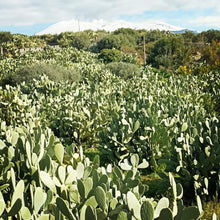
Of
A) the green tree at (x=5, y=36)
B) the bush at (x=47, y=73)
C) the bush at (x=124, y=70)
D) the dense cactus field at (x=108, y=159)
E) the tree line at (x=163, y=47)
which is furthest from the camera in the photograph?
the green tree at (x=5, y=36)

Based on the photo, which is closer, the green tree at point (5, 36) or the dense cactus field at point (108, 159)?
the dense cactus field at point (108, 159)

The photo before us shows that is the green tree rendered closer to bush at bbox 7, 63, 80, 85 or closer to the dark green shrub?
the dark green shrub

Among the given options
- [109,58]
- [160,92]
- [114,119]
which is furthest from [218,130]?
[109,58]

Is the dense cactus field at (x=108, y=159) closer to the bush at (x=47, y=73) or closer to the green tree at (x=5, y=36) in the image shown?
the bush at (x=47, y=73)

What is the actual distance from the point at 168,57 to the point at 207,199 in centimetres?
2170

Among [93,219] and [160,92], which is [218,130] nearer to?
[93,219]

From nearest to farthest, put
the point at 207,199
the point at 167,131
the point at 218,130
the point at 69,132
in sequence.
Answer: the point at 207,199, the point at 218,130, the point at 167,131, the point at 69,132

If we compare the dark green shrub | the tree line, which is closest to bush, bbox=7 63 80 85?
the tree line

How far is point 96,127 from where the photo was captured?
17.9ft

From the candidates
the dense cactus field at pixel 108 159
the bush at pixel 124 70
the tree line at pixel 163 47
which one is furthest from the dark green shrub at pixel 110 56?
the dense cactus field at pixel 108 159

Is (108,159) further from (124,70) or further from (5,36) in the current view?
(5,36)

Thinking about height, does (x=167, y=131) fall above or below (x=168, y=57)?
below

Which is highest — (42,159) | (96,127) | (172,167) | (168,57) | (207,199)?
(168,57)

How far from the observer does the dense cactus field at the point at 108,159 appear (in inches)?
56.6
